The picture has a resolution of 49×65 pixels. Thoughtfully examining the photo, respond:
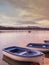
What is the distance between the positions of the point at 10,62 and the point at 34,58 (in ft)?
3.86

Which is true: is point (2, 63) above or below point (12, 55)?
below

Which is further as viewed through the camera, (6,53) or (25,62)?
(6,53)

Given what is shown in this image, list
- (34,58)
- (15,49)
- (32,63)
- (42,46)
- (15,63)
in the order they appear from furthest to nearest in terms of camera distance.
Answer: (42,46), (15,49), (15,63), (32,63), (34,58)

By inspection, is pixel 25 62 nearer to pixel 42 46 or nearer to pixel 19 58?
pixel 19 58

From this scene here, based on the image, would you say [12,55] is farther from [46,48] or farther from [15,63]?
[46,48]

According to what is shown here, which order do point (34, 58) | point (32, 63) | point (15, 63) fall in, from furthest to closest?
1. point (15, 63)
2. point (32, 63)
3. point (34, 58)

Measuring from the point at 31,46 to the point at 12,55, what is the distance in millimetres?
2002

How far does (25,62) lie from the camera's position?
5398 mm

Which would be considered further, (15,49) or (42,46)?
Answer: (42,46)

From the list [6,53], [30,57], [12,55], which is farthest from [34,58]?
[6,53]

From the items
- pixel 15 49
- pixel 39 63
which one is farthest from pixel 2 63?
pixel 39 63

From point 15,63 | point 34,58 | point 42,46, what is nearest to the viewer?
point 34,58

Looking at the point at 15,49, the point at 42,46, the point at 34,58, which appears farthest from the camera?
the point at 42,46

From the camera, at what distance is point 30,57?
5098mm
